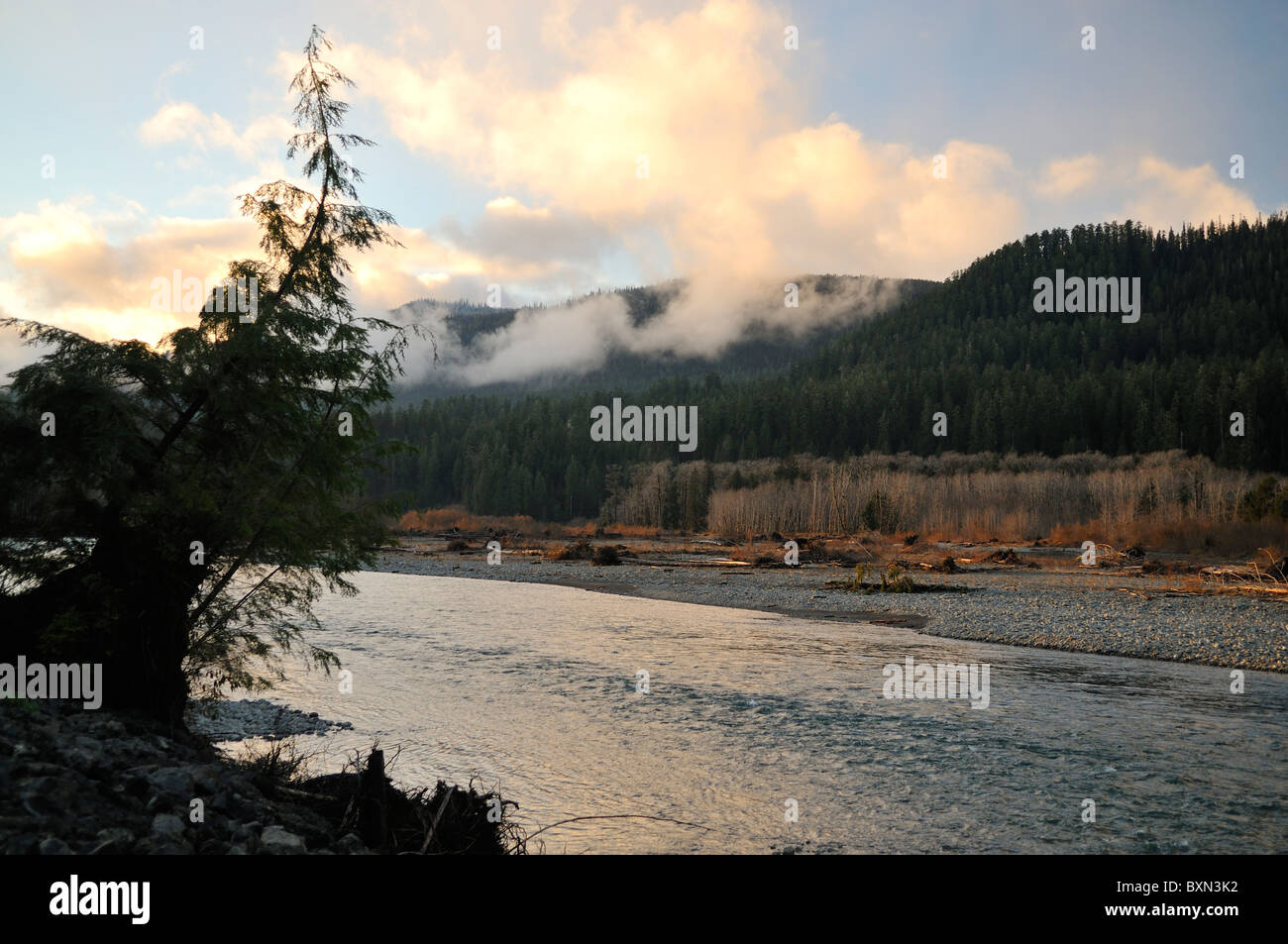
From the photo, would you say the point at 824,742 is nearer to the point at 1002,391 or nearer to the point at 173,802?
the point at 173,802

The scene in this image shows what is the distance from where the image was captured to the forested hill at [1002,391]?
107 m

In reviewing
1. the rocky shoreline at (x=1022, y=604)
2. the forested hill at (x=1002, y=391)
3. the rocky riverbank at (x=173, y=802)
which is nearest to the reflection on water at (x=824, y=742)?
the rocky riverbank at (x=173, y=802)

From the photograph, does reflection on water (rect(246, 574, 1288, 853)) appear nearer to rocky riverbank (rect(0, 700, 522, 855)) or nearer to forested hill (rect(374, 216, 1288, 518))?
rocky riverbank (rect(0, 700, 522, 855))

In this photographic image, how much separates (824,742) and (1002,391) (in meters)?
121

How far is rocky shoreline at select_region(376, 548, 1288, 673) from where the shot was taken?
2047 centimetres

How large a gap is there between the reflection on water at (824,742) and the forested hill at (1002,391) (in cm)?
8817

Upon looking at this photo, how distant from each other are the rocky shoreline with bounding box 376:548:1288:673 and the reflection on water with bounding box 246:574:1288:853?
5.87 ft

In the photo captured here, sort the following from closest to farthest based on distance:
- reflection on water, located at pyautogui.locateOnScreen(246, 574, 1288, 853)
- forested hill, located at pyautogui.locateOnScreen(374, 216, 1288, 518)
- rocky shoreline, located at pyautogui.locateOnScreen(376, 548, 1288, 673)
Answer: reflection on water, located at pyautogui.locateOnScreen(246, 574, 1288, 853)
rocky shoreline, located at pyautogui.locateOnScreen(376, 548, 1288, 673)
forested hill, located at pyautogui.locateOnScreen(374, 216, 1288, 518)

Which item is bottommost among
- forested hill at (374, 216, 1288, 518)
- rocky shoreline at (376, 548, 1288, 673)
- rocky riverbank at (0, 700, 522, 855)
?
rocky shoreline at (376, 548, 1288, 673)

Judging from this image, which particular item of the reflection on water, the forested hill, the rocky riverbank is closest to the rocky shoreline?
the reflection on water

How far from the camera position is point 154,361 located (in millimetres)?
9750

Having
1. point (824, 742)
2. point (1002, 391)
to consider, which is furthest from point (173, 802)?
point (1002, 391)

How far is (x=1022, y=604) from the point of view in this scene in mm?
28172

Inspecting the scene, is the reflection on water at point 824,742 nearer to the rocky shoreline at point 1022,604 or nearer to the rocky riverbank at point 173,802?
the rocky riverbank at point 173,802
